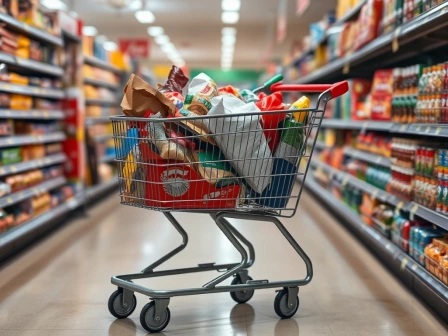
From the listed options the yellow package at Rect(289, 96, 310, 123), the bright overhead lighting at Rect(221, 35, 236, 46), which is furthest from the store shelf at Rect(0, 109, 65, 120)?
the bright overhead lighting at Rect(221, 35, 236, 46)

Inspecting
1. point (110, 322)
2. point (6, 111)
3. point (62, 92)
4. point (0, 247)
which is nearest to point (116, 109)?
point (62, 92)

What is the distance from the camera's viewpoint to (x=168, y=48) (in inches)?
868

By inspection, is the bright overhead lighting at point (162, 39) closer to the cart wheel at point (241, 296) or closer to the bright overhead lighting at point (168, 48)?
the bright overhead lighting at point (168, 48)

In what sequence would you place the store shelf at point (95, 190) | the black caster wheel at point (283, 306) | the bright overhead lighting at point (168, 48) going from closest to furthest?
the black caster wheel at point (283, 306), the store shelf at point (95, 190), the bright overhead lighting at point (168, 48)

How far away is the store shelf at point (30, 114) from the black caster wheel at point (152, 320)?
7.11 ft

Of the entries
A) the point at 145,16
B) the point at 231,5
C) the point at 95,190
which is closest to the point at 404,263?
the point at 95,190

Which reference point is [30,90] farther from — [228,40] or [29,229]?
[228,40]

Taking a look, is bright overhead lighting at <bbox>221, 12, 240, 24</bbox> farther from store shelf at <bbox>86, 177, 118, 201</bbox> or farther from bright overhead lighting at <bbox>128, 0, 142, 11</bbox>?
store shelf at <bbox>86, 177, 118, 201</bbox>

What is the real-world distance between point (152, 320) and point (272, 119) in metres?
1.06

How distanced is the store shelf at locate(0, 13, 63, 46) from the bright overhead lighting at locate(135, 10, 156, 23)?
899cm

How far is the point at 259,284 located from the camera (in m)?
2.85

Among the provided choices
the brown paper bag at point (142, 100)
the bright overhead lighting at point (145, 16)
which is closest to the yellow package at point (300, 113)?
the brown paper bag at point (142, 100)

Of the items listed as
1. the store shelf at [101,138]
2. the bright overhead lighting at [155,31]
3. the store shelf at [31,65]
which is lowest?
the store shelf at [101,138]

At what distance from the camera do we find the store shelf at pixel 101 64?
7.80 meters
